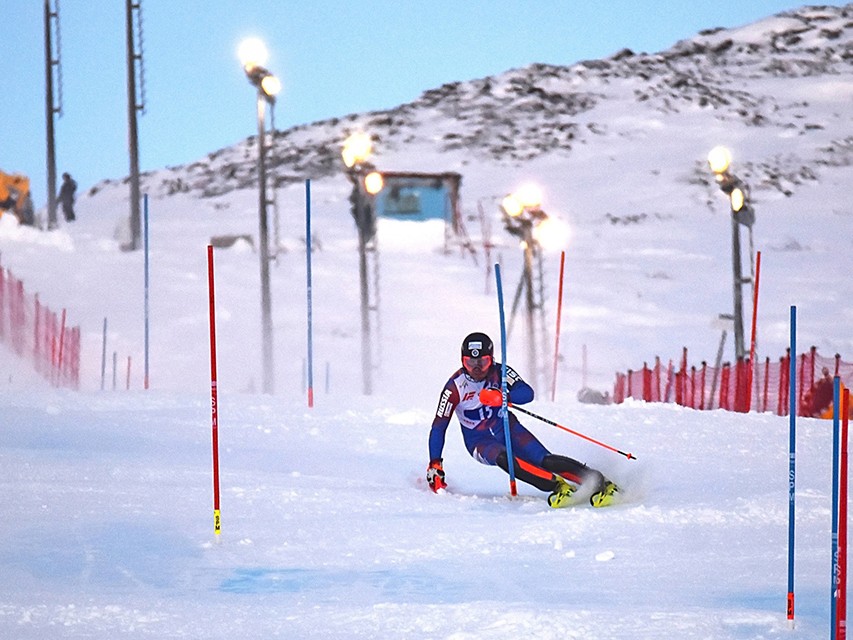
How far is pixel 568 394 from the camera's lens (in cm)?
2386

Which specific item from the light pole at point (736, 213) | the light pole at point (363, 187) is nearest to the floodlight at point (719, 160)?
the light pole at point (736, 213)

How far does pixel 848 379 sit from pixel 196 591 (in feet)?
45.7

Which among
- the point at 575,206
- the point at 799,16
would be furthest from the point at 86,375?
the point at 799,16

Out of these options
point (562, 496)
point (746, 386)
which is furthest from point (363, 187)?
point (562, 496)

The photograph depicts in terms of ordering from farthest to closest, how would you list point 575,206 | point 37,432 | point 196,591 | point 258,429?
point 575,206, point 258,429, point 37,432, point 196,591

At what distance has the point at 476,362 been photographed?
9.91 metres

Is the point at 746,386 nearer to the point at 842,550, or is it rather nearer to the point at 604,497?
the point at 604,497

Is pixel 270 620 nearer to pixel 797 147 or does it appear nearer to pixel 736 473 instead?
pixel 736 473

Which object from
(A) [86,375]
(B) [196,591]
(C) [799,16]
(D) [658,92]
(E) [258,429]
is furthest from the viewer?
(C) [799,16]

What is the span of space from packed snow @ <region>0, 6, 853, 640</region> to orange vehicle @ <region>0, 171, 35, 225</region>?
351 cm

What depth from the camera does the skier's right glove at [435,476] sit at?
9.73 m

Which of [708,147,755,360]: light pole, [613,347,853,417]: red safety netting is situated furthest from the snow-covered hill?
[708,147,755,360]: light pole

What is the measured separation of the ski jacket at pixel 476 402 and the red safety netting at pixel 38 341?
12266 millimetres

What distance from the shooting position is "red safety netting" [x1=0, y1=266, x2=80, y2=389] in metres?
21.5
